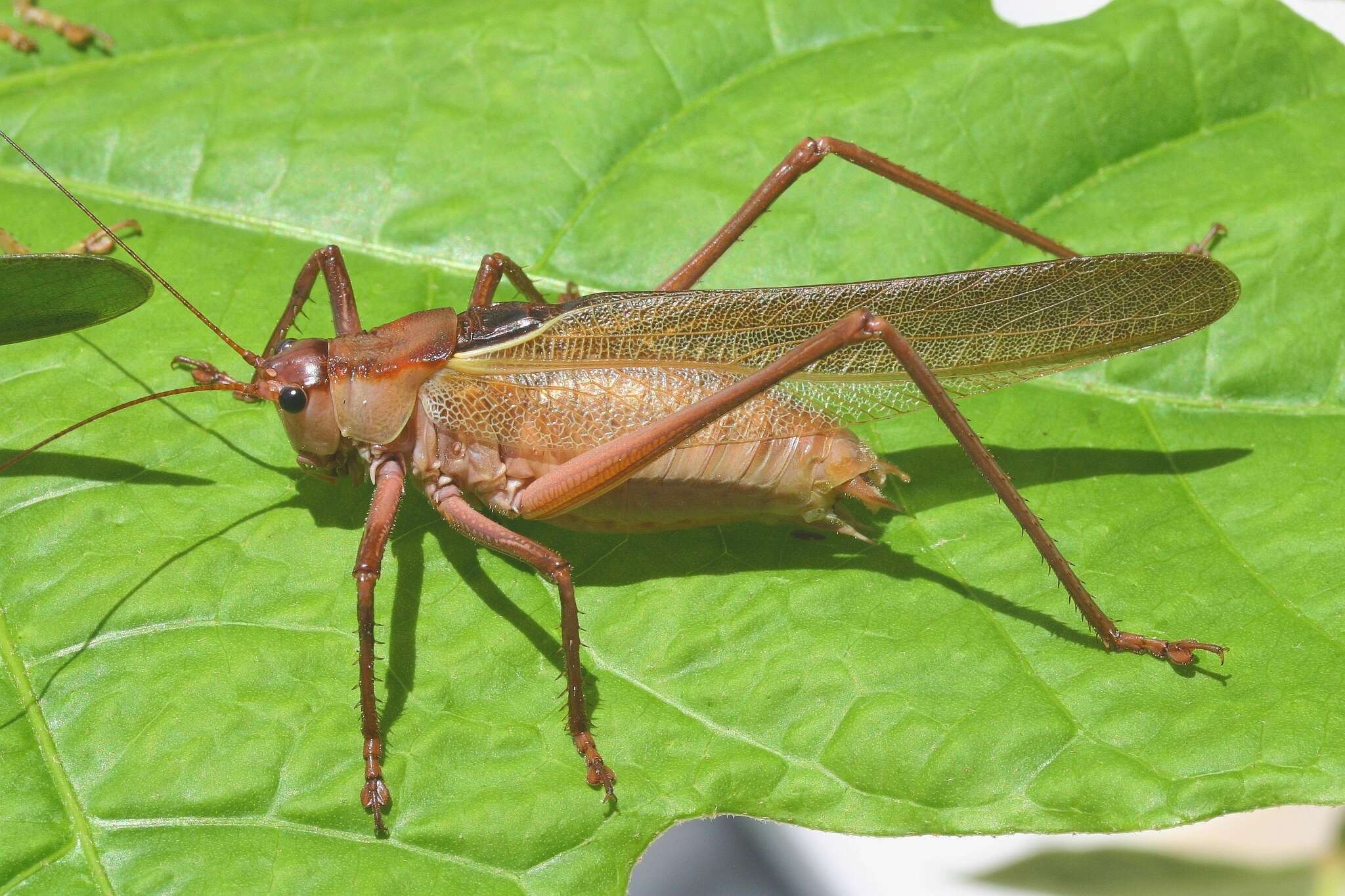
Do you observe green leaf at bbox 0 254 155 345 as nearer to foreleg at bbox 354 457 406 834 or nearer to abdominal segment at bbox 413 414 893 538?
foreleg at bbox 354 457 406 834

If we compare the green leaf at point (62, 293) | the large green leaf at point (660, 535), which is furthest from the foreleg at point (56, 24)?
the green leaf at point (62, 293)

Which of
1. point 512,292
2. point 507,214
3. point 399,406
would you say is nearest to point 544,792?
point 399,406

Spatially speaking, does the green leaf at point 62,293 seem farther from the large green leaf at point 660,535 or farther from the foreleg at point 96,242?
the foreleg at point 96,242

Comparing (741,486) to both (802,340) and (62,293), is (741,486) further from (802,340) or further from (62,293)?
(62,293)

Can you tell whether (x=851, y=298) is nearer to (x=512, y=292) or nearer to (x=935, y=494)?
(x=935, y=494)

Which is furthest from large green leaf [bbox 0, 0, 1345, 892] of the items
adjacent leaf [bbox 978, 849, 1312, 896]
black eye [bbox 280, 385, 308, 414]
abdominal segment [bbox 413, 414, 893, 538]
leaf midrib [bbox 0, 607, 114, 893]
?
adjacent leaf [bbox 978, 849, 1312, 896]
